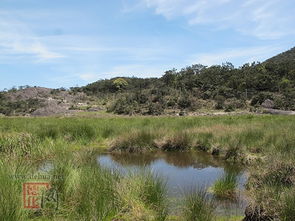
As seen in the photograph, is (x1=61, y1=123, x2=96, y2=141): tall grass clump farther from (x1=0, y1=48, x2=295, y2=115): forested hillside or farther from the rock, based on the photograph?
the rock

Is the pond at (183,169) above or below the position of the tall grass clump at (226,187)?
below

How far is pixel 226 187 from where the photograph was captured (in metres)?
8.02

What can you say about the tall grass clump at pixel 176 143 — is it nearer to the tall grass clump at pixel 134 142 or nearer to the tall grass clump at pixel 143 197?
the tall grass clump at pixel 134 142

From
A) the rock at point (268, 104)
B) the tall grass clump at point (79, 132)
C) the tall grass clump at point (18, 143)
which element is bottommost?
the rock at point (268, 104)

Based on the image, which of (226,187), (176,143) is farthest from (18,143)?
(226,187)

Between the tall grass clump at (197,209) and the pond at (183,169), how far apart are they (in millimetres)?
810

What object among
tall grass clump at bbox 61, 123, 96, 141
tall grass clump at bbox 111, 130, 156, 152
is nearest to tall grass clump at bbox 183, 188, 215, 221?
tall grass clump at bbox 111, 130, 156, 152

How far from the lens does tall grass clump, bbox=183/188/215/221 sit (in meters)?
5.55

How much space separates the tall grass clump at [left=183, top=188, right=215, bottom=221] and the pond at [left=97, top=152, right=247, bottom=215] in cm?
81

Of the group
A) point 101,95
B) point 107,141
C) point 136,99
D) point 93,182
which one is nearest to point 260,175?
point 93,182

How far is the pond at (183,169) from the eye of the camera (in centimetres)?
741

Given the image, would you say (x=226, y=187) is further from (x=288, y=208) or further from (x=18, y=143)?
(x=18, y=143)

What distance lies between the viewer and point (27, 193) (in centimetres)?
638

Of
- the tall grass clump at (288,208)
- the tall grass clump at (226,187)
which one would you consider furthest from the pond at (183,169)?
the tall grass clump at (288,208)
